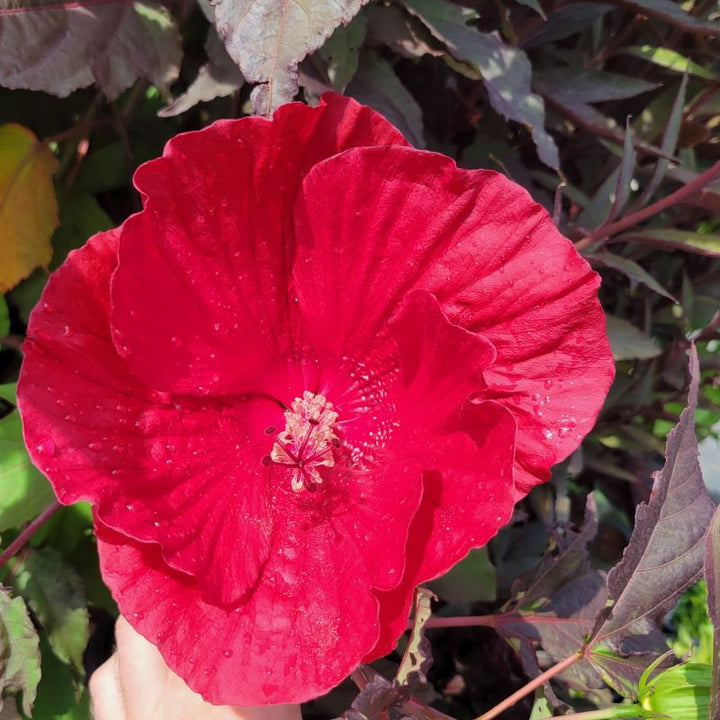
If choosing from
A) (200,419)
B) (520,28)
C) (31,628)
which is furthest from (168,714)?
(520,28)

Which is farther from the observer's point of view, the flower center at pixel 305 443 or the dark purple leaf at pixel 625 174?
the dark purple leaf at pixel 625 174

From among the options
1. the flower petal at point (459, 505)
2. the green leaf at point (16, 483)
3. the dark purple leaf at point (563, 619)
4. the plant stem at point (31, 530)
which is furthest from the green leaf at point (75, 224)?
the dark purple leaf at point (563, 619)

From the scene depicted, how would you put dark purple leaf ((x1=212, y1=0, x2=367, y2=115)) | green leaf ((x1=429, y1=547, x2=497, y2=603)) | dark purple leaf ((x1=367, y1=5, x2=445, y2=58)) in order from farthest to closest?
green leaf ((x1=429, y1=547, x2=497, y2=603)) < dark purple leaf ((x1=367, y1=5, x2=445, y2=58)) < dark purple leaf ((x1=212, y1=0, x2=367, y2=115))

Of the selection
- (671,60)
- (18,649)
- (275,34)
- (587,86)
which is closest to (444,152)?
(587,86)

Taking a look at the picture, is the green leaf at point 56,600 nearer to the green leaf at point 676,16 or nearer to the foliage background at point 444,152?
the foliage background at point 444,152

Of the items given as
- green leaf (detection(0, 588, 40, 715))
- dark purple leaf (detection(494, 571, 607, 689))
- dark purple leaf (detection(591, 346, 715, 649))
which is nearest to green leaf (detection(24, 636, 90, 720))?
green leaf (detection(0, 588, 40, 715))

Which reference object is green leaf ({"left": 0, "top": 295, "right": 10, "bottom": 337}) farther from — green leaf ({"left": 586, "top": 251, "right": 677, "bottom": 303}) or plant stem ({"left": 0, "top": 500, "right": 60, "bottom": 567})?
green leaf ({"left": 586, "top": 251, "right": 677, "bottom": 303})
